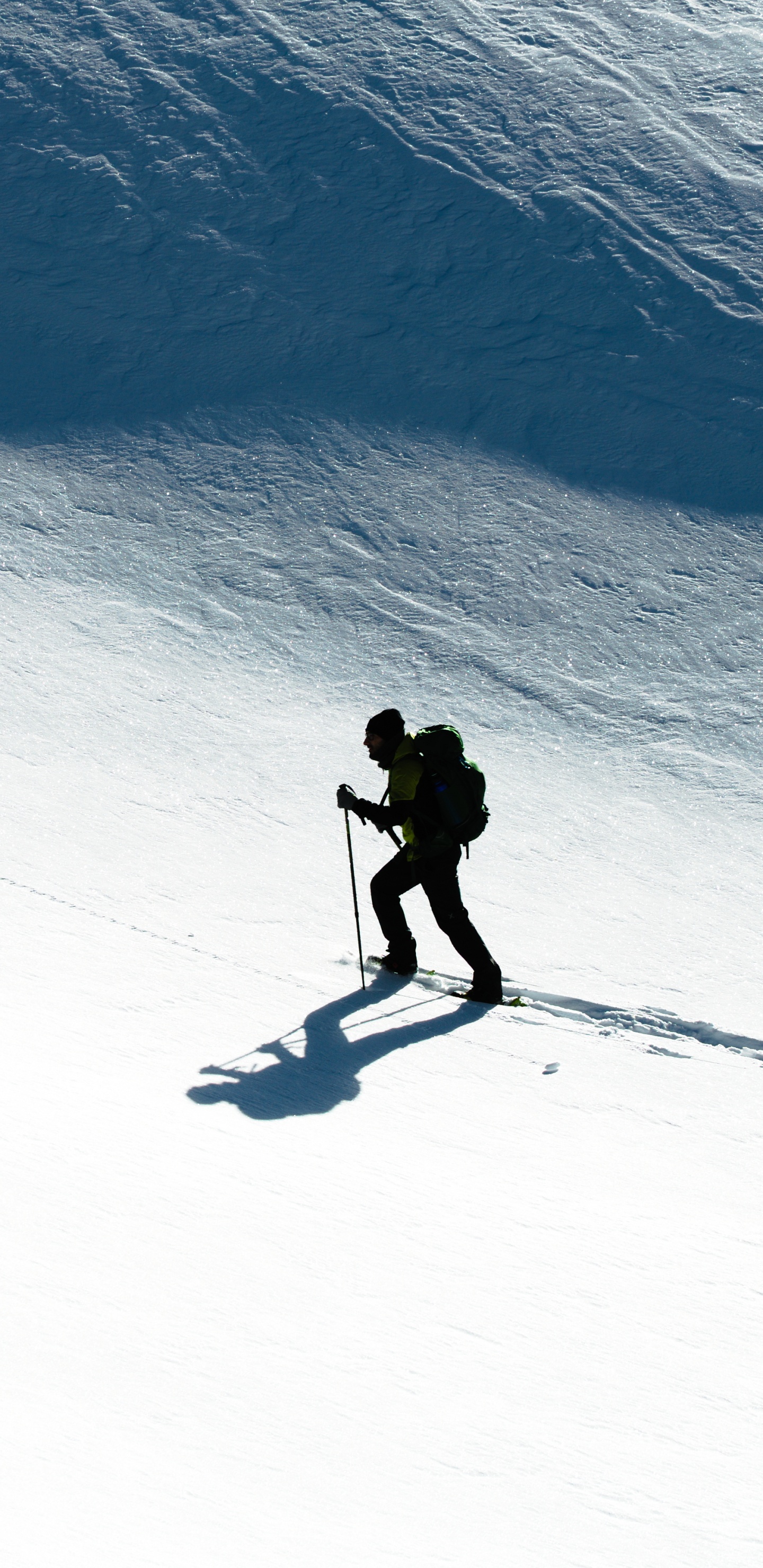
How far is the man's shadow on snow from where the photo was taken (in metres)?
5.00

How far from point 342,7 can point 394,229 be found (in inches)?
172

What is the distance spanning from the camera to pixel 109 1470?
8.18 ft

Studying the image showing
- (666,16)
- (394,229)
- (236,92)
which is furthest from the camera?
(666,16)

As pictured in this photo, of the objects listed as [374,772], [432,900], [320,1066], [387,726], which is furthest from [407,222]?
[320,1066]

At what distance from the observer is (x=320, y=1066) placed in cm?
563

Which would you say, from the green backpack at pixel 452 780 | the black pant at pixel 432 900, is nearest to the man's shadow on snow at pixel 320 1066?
the black pant at pixel 432 900

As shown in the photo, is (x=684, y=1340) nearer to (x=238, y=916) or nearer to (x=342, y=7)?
(x=238, y=916)

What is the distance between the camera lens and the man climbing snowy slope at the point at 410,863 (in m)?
6.31

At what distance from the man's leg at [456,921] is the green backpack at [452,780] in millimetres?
174

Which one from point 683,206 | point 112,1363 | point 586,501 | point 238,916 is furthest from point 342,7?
point 112,1363

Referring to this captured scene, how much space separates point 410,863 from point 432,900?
0.82ft

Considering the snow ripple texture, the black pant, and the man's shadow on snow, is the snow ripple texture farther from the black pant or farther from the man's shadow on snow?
the man's shadow on snow

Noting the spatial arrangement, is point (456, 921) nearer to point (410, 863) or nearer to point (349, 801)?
point (410, 863)

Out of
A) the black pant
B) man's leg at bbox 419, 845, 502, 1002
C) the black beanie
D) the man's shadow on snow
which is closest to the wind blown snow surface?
the man's shadow on snow
